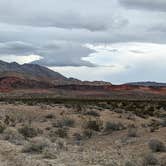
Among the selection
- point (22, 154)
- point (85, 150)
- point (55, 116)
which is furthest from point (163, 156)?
point (55, 116)

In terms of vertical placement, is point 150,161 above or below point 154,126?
below

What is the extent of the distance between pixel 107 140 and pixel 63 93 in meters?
106

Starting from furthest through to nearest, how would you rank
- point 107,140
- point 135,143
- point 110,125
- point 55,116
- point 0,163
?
1. point 55,116
2. point 110,125
3. point 107,140
4. point 135,143
5. point 0,163

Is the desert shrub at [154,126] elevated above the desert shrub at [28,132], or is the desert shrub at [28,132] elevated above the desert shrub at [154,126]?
the desert shrub at [154,126]

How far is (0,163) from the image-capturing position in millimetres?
17375

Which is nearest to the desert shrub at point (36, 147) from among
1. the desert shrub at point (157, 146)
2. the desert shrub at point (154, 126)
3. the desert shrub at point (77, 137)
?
the desert shrub at point (157, 146)

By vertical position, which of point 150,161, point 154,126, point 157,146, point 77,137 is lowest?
point 77,137

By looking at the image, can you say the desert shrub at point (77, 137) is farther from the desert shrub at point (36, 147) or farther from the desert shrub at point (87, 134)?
the desert shrub at point (36, 147)

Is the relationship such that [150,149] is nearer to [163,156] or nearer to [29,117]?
[163,156]

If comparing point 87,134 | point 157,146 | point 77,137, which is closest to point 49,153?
point 157,146

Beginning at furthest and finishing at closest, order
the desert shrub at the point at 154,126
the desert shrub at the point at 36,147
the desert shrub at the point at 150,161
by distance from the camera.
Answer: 1. the desert shrub at the point at 154,126
2. the desert shrub at the point at 36,147
3. the desert shrub at the point at 150,161

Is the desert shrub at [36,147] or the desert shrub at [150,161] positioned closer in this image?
the desert shrub at [150,161]

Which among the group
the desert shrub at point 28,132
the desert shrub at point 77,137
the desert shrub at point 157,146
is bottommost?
the desert shrub at point 77,137

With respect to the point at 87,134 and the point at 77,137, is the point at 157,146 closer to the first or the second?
the point at 77,137
